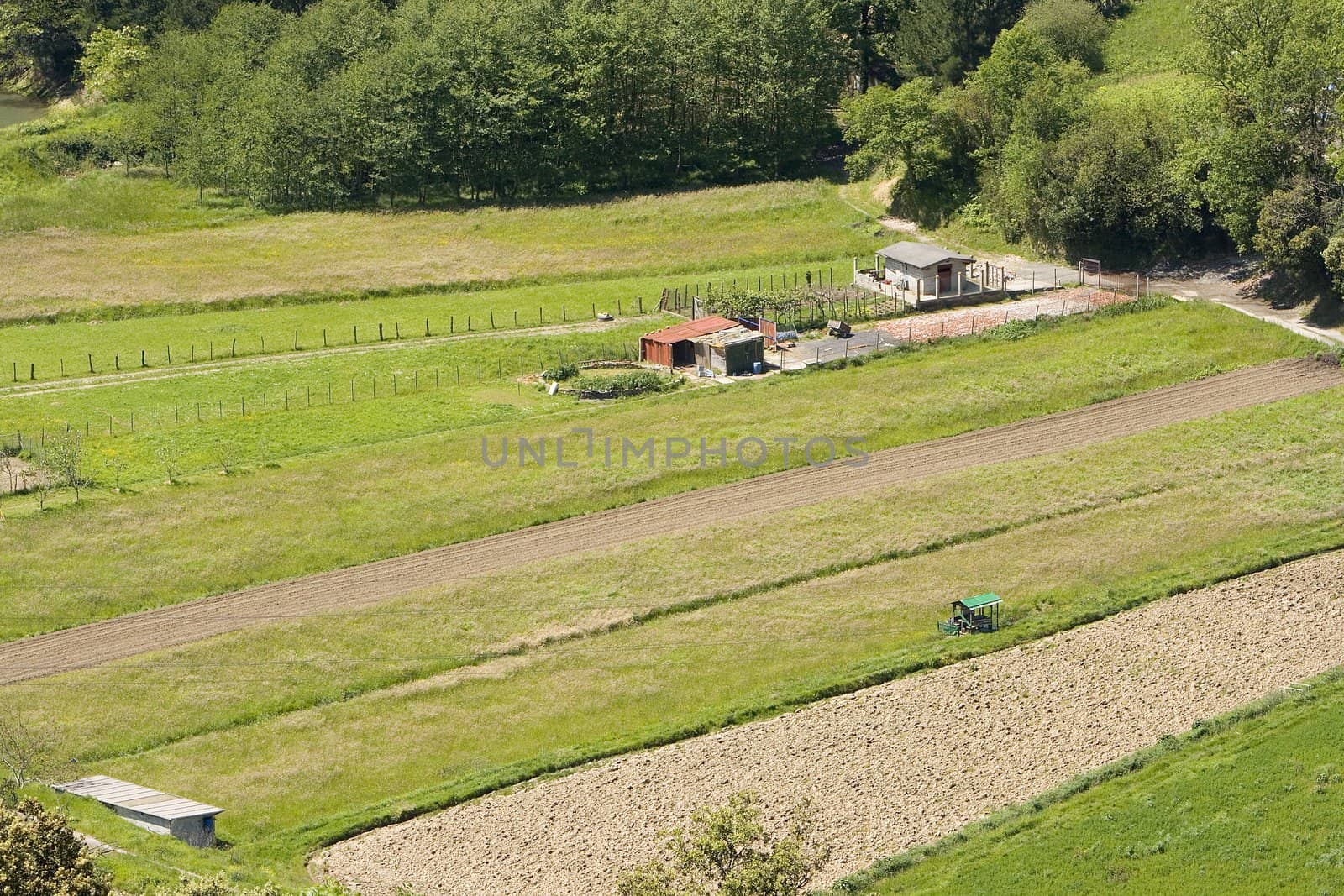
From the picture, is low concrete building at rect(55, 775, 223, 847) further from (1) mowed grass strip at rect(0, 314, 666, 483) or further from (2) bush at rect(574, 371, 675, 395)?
(2) bush at rect(574, 371, 675, 395)

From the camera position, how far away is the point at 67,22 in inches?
6216

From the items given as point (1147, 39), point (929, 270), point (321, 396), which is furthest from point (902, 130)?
point (321, 396)

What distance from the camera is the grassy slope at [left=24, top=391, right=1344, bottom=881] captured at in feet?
→ 170

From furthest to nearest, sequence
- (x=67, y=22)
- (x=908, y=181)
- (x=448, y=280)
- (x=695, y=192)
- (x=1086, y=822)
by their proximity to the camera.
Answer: (x=67, y=22) < (x=695, y=192) < (x=908, y=181) < (x=448, y=280) < (x=1086, y=822)

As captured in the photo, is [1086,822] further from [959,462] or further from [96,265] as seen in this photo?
[96,265]

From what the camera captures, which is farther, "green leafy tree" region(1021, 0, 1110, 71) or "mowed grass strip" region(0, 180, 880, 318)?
"green leafy tree" region(1021, 0, 1110, 71)

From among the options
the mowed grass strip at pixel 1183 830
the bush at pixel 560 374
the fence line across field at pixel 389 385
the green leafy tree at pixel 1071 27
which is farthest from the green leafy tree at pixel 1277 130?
the mowed grass strip at pixel 1183 830

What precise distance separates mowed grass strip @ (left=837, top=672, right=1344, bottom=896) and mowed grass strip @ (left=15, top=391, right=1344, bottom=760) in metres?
13.7

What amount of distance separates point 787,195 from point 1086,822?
244 feet

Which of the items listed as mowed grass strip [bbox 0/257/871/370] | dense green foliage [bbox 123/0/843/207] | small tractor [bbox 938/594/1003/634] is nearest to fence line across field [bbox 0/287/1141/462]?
mowed grass strip [bbox 0/257/871/370]

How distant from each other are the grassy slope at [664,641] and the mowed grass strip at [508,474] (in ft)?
19.1

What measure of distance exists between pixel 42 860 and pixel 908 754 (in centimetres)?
2552

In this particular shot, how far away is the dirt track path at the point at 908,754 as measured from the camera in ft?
152

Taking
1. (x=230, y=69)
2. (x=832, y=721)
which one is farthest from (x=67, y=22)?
(x=832, y=721)
